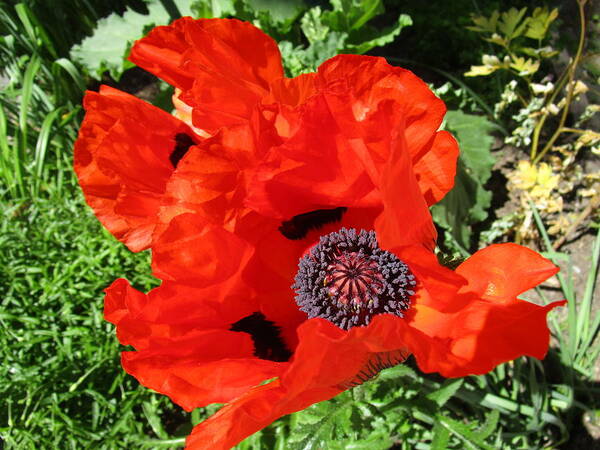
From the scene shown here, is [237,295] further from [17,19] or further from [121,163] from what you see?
[17,19]

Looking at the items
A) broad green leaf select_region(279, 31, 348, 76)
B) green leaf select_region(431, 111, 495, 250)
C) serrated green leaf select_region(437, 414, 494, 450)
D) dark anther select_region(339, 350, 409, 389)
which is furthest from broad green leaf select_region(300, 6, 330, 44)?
dark anther select_region(339, 350, 409, 389)

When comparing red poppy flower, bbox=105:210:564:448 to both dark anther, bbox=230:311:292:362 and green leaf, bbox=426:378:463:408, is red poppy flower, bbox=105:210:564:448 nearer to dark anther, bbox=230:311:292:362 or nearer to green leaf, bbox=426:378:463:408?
dark anther, bbox=230:311:292:362

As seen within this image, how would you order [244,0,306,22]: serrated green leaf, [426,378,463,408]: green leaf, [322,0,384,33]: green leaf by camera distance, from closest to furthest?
[426,378,463,408]: green leaf → [322,0,384,33]: green leaf → [244,0,306,22]: serrated green leaf

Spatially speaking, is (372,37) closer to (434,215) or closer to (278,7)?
(278,7)

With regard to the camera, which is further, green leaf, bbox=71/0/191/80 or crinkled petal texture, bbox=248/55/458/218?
green leaf, bbox=71/0/191/80

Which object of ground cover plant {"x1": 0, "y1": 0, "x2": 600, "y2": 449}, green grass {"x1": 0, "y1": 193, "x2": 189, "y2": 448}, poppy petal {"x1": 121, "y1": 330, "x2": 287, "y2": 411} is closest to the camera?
poppy petal {"x1": 121, "y1": 330, "x2": 287, "y2": 411}

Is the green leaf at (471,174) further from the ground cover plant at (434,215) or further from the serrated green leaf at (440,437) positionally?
the serrated green leaf at (440,437)

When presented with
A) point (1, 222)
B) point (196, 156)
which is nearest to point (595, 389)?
point (196, 156)
